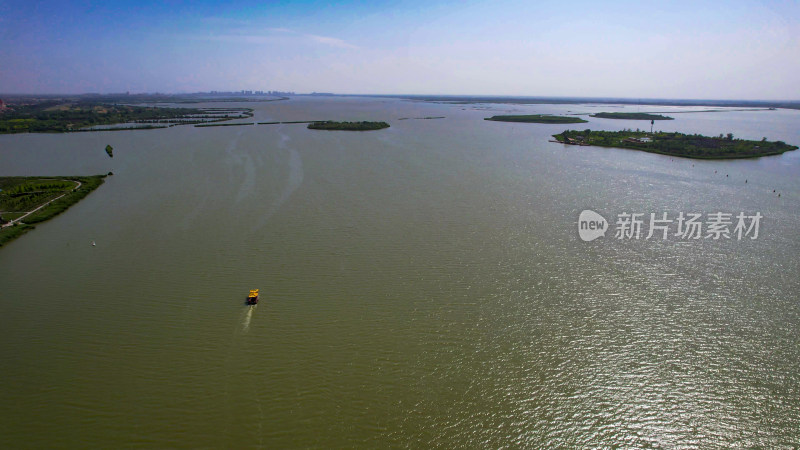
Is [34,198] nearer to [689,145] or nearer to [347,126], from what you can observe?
[347,126]

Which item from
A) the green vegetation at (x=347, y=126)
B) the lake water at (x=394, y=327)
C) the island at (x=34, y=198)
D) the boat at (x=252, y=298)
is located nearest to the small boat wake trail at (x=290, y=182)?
the lake water at (x=394, y=327)

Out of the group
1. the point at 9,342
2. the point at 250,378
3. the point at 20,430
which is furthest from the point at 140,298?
the point at 250,378

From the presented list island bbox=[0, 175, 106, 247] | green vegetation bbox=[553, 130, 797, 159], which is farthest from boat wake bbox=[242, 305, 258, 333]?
green vegetation bbox=[553, 130, 797, 159]

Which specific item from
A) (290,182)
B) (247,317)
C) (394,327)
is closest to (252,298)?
(247,317)

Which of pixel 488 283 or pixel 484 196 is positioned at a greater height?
pixel 484 196

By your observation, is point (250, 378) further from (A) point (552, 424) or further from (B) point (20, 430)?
(A) point (552, 424)

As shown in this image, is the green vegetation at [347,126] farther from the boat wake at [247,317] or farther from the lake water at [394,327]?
the boat wake at [247,317]
